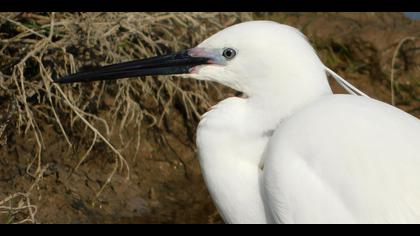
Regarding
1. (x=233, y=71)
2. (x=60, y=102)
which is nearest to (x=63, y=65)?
(x=60, y=102)

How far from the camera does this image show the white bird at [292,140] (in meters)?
2.63

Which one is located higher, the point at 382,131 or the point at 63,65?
the point at 382,131

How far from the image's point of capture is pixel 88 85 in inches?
178

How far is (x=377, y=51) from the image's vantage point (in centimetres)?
534

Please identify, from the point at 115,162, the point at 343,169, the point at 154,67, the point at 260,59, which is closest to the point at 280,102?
the point at 260,59

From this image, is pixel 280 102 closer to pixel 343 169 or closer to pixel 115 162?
pixel 343 169

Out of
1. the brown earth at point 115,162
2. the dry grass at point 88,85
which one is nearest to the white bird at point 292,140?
the brown earth at point 115,162

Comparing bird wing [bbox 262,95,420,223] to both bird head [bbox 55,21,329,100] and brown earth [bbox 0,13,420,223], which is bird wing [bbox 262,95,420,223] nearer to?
bird head [bbox 55,21,329,100]

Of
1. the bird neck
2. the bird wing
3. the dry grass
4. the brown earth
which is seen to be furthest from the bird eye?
the dry grass

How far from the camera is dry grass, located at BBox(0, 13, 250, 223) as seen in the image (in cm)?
428
